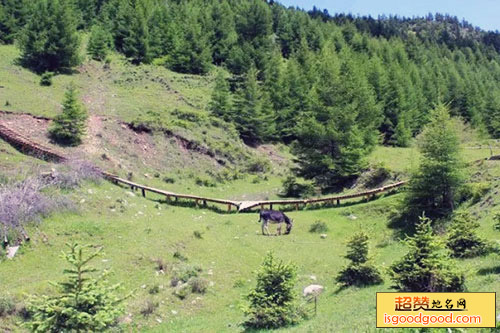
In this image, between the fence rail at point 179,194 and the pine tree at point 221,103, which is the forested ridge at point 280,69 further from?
the fence rail at point 179,194

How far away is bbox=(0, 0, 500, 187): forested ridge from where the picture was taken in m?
42.3

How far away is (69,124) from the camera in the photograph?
40156mm

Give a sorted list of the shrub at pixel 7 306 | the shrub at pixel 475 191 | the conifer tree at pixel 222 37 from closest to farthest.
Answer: the shrub at pixel 7 306, the shrub at pixel 475 191, the conifer tree at pixel 222 37

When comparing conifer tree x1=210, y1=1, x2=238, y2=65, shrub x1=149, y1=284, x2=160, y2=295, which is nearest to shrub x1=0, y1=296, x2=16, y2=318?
shrub x1=149, y1=284, x2=160, y2=295

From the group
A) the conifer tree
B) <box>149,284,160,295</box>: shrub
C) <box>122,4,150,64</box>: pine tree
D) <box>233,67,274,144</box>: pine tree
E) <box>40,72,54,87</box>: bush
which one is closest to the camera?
<box>149,284,160,295</box>: shrub

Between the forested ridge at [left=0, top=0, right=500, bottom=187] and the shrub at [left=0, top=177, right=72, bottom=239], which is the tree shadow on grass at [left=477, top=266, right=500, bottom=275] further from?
the forested ridge at [left=0, top=0, right=500, bottom=187]

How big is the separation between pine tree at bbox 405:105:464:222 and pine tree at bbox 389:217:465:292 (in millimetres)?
12805

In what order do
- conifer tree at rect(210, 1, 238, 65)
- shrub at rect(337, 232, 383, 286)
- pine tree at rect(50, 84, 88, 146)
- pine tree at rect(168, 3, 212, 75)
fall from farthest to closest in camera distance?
conifer tree at rect(210, 1, 238, 65), pine tree at rect(168, 3, 212, 75), pine tree at rect(50, 84, 88, 146), shrub at rect(337, 232, 383, 286)

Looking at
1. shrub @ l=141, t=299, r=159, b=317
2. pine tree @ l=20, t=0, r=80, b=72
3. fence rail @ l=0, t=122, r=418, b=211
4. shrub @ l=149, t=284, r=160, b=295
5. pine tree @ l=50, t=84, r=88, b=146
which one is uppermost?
pine tree @ l=20, t=0, r=80, b=72

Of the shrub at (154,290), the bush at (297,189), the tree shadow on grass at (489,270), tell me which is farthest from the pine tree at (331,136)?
the tree shadow on grass at (489,270)

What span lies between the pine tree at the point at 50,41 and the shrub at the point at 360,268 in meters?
51.8

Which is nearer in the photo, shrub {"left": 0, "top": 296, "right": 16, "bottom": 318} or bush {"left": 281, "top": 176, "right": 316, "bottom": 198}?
shrub {"left": 0, "top": 296, "right": 16, "bottom": 318}

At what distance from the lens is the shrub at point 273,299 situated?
14984 millimetres

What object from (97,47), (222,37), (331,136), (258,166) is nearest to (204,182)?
(258,166)
